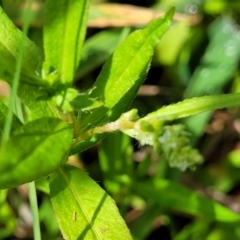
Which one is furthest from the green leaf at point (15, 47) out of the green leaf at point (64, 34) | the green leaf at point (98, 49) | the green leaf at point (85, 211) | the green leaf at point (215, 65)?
the green leaf at point (215, 65)

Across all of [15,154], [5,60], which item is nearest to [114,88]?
[5,60]

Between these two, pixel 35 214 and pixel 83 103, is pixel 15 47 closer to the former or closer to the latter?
pixel 83 103

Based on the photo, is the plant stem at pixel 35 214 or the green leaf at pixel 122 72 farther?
the plant stem at pixel 35 214

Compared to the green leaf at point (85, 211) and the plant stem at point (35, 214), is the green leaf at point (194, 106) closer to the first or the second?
the green leaf at point (85, 211)

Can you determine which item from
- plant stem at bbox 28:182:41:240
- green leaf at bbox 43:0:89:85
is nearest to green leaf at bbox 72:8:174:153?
green leaf at bbox 43:0:89:85

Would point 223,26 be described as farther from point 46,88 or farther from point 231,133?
point 46,88

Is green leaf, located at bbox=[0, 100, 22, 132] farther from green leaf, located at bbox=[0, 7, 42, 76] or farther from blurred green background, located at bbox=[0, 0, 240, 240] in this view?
blurred green background, located at bbox=[0, 0, 240, 240]
